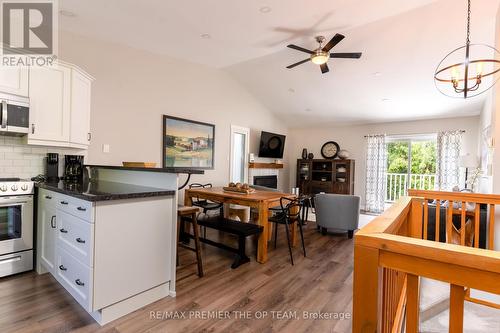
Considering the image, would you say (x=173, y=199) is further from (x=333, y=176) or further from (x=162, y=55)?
(x=333, y=176)

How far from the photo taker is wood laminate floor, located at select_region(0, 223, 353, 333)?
184cm

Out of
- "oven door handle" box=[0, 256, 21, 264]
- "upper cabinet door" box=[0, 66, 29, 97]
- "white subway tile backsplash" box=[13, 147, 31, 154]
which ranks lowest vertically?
"oven door handle" box=[0, 256, 21, 264]

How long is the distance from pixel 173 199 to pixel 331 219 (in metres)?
2.85

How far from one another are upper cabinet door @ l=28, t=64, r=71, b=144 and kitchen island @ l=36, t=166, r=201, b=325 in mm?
624

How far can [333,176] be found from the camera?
6723mm

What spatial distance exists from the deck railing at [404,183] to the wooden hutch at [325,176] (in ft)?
3.20

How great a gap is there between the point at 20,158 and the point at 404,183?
24.6 ft

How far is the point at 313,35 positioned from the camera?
11.5 feet

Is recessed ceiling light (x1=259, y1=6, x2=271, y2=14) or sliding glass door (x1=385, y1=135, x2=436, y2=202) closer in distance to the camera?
recessed ceiling light (x1=259, y1=6, x2=271, y2=14)

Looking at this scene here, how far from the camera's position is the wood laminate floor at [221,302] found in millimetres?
1840

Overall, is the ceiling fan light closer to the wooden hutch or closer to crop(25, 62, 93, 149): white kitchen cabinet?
crop(25, 62, 93, 149): white kitchen cabinet

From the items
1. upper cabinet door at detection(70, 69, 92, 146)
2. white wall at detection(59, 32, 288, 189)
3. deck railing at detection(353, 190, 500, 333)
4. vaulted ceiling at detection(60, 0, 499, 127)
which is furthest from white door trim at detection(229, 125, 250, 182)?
deck railing at detection(353, 190, 500, 333)

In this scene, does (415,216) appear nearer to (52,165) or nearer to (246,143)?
(52,165)

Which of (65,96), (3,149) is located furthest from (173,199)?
(3,149)
